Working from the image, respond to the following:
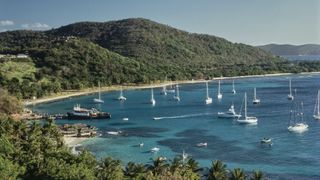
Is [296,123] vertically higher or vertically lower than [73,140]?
higher

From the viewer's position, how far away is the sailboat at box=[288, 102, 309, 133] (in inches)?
3665

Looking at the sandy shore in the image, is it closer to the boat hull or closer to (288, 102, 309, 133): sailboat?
the boat hull

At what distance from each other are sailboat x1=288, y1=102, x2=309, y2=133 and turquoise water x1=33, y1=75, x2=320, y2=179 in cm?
106

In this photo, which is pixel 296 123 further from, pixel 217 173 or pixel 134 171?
pixel 134 171

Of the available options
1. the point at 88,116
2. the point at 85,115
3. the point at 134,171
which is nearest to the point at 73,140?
the point at 88,116

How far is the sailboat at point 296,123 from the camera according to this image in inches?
3665

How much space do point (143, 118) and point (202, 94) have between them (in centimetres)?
5696

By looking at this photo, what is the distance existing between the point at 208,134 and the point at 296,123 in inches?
→ 713

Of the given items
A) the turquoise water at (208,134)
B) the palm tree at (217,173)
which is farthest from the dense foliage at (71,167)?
the turquoise water at (208,134)

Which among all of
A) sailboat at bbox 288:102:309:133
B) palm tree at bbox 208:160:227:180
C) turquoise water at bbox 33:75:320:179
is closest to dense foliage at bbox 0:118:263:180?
palm tree at bbox 208:160:227:180

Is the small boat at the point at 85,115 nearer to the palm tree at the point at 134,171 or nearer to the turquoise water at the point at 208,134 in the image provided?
the turquoise water at the point at 208,134

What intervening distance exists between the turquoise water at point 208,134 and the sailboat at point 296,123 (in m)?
1.06

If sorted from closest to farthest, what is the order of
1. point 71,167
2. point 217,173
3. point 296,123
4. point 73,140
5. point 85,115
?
point 71,167, point 217,173, point 73,140, point 296,123, point 85,115

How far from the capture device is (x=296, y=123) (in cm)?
10094
